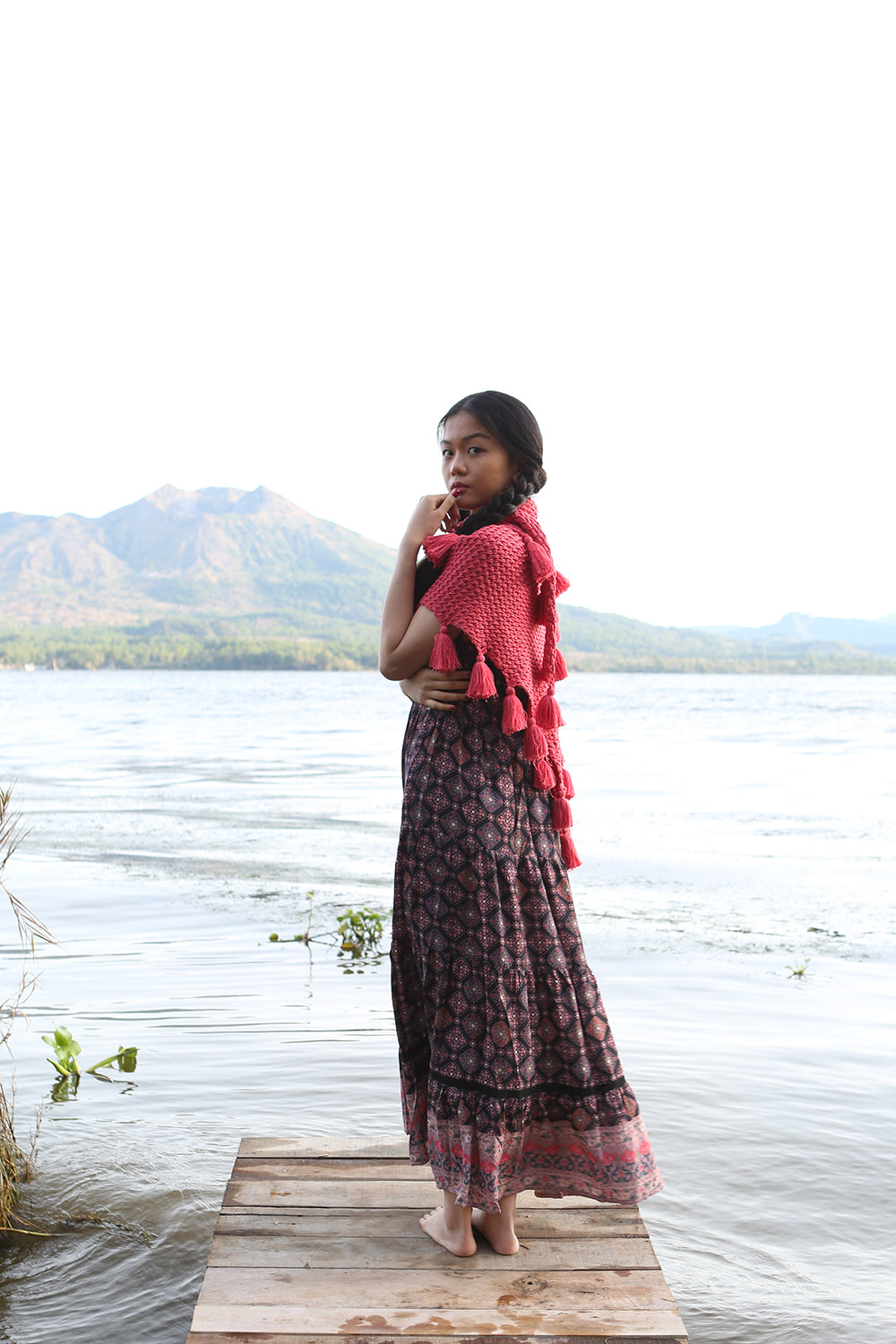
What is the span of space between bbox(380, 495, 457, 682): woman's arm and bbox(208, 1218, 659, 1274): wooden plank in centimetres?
148

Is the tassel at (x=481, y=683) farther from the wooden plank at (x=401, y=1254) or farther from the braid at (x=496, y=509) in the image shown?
the wooden plank at (x=401, y=1254)

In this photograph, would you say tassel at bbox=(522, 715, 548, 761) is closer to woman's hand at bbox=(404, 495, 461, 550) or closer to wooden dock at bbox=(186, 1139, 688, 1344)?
woman's hand at bbox=(404, 495, 461, 550)

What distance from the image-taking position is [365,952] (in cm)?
783

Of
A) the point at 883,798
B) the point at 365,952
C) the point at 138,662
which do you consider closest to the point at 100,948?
the point at 365,952

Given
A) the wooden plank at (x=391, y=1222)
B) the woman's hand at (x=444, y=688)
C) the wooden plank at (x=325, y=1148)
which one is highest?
the woman's hand at (x=444, y=688)

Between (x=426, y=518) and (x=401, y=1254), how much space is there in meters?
1.88

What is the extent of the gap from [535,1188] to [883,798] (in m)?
16.1

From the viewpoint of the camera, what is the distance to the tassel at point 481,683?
266cm

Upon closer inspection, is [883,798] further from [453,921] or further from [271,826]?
[453,921]

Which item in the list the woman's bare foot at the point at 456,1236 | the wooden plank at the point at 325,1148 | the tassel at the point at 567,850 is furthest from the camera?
the wooden plank at the point at 325,1148

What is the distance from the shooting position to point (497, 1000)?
2.70 metres

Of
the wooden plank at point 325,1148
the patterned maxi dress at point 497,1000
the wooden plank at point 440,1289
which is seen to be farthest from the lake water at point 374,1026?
the patterned maxi dress at point 497,1000

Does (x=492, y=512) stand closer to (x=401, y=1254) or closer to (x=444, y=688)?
(x=444, y=688)

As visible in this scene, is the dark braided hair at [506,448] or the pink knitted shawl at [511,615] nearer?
the pink knitted shawl at [511,615]
